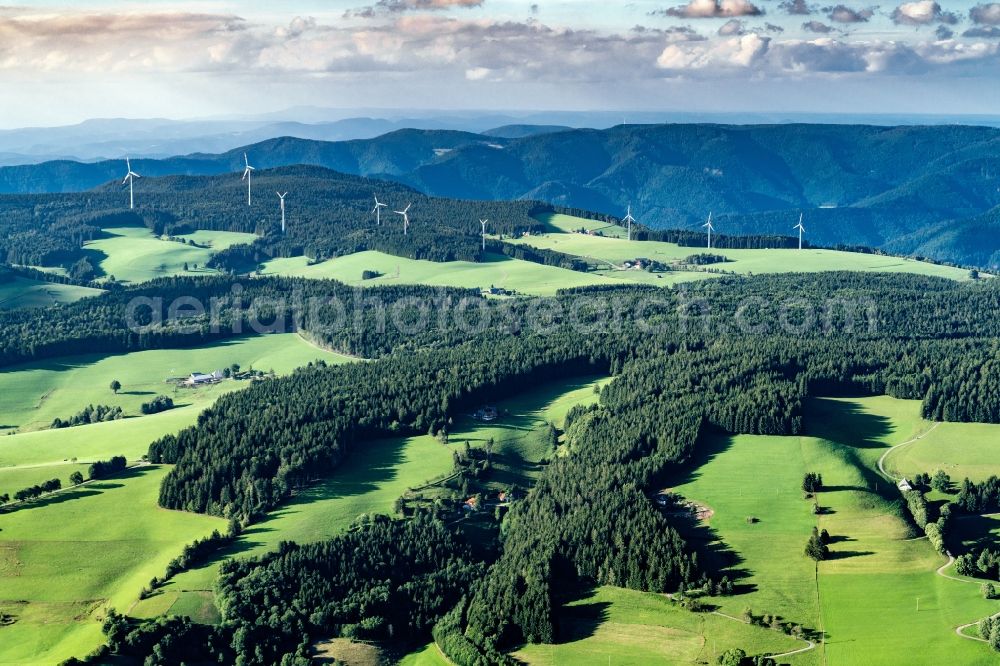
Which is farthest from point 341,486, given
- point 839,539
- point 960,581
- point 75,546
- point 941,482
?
point 941,482

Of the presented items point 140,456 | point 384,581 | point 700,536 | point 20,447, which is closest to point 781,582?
point 700,536

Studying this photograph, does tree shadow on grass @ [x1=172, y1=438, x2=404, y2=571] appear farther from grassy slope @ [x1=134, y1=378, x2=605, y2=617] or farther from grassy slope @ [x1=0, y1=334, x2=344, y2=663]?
grassy slope @ [x1=0, y1=334, x2=344, y2=663]

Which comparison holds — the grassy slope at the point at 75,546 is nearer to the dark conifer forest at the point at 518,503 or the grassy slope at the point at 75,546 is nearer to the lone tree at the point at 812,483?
the dark conifer forest at the point at 518,503

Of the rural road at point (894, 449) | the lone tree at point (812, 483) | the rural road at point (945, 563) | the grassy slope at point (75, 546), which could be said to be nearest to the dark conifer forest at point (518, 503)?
the grassy slope at point (75, 546)

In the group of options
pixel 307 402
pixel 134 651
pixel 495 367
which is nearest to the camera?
pixel 134 651

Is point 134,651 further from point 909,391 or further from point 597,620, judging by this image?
point 909,391

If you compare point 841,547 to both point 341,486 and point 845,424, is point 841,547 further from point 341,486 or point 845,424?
point 341,486
